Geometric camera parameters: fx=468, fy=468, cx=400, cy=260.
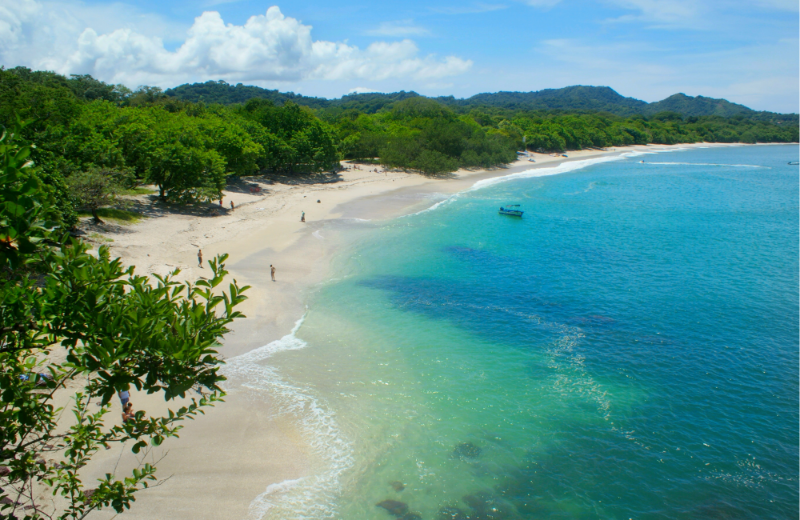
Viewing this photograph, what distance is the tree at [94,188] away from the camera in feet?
96.3

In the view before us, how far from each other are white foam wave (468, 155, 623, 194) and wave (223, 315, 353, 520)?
51.4 metres

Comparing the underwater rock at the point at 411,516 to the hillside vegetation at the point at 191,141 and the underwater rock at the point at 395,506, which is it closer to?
the underwater rock at the point at 395,506

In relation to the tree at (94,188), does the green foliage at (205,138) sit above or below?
above

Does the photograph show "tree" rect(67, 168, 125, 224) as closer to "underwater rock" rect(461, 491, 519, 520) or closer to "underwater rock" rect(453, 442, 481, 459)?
"underwater rock" rect(453, 442, 481, 459)

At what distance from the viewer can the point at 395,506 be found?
13023 millimetres

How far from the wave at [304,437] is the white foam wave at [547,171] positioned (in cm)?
5145

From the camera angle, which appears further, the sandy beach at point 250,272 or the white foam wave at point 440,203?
the white foam wave at point 440,203

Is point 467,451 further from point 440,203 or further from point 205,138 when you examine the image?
point 440,203

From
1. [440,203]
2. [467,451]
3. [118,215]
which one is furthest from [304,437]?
[440,203]

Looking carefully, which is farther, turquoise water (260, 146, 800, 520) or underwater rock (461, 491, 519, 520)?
turquoise water (260, 146, 800, 520)

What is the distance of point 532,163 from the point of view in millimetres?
100562

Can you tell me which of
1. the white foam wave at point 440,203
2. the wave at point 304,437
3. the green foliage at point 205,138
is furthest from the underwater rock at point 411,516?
the white foam wave at point 440,203

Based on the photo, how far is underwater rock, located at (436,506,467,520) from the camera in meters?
12.7

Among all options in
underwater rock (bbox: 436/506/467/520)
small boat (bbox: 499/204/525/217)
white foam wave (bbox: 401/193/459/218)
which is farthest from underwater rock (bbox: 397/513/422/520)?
small boat (bbox: 499/204/525/217)
